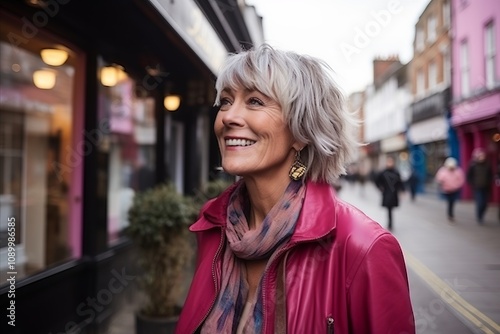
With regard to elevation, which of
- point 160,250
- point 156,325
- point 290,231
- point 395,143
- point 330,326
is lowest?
point 156,325

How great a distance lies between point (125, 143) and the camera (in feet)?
19.2

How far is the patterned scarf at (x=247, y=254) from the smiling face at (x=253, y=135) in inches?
5.9

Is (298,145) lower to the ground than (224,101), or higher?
lower

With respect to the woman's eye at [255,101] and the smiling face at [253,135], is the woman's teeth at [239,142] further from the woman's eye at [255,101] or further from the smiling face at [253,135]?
the woman's eye at [255,101]

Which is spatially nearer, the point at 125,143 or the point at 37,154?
the point at 37,154

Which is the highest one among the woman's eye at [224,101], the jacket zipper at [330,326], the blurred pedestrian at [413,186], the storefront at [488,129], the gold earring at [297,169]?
the woman's eye at [224,101]

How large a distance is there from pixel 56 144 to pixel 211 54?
220cm

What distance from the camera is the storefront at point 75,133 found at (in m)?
3.57

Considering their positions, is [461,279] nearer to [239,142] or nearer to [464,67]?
[464,67]

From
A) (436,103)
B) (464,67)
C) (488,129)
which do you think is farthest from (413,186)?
(464,67)

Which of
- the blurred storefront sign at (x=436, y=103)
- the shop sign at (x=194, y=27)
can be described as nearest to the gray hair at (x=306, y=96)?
the blurred storefront sign at (x=436, y=103)

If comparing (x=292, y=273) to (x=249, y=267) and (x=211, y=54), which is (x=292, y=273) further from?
(x=211, y=54)

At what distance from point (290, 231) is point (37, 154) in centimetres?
480

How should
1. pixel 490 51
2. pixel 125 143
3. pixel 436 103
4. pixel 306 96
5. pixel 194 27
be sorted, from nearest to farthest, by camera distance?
1. pixel 490 51
2. pixel 306 96
3. pixel 194 27
4. pixel 436 103
5. pixel 125 143
